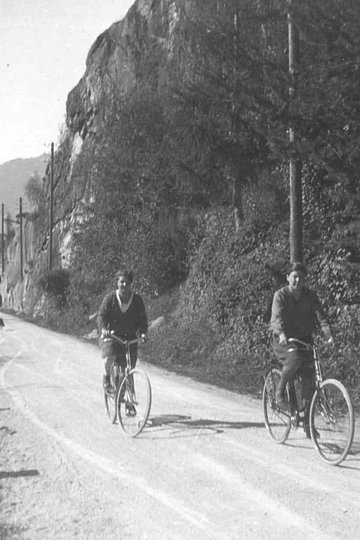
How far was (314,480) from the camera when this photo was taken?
5789mm

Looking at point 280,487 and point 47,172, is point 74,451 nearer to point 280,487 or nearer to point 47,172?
point 280,487

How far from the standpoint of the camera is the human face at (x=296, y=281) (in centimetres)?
726

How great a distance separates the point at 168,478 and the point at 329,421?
6.43 ft

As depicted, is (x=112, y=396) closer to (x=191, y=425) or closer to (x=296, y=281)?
(x=191, y=425)

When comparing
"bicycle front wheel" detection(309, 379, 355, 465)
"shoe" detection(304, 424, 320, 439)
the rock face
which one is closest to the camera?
"bicycle front wheel" detection(309, 379, 355, 465)

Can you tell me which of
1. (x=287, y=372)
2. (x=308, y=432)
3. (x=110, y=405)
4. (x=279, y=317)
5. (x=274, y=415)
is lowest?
(x=110, y=405)

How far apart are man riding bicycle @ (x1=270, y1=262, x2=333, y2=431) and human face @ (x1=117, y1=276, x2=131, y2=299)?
2225 mm

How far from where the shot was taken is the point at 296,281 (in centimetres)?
728

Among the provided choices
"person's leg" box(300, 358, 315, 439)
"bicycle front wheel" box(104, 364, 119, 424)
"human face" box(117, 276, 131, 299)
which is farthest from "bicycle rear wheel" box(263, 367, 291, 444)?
"human face" box(117, 276, 131, 299)

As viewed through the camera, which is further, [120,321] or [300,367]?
[120,321]

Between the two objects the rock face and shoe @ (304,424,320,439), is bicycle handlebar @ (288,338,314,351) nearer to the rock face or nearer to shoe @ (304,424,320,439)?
shoe @ (304,424,320,439)

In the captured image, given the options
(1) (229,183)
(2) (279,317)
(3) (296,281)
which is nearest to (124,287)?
(2) (279,317)

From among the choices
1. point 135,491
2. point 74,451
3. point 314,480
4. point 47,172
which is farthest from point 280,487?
point 47,172

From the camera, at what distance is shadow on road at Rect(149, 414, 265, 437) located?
796 cm
